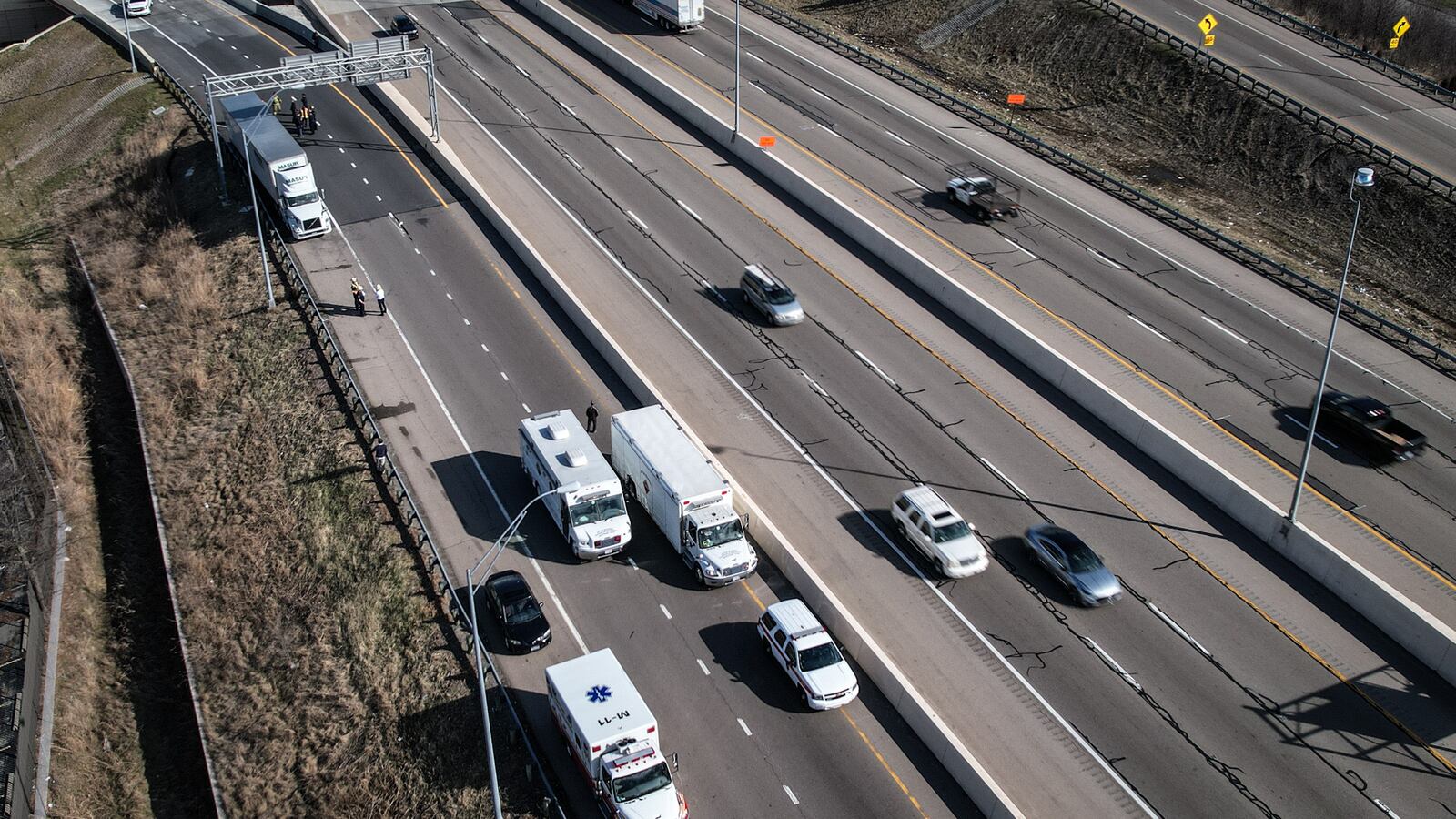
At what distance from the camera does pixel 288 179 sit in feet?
167

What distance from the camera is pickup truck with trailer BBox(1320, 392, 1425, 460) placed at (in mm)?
37594

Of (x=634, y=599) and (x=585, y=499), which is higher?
(x=585, y=499)

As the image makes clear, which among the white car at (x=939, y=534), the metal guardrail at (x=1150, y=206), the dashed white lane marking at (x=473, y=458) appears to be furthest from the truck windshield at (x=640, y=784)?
the metal guardrail at (x=1150, y=206)

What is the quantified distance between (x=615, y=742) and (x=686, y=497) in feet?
28.7

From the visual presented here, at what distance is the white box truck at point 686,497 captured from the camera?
107 feet

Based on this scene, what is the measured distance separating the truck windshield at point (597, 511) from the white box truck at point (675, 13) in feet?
163

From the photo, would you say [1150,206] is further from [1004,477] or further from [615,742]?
[615,742]

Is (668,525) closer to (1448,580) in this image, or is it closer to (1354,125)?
(1448,580)

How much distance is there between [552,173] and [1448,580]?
1684 inches

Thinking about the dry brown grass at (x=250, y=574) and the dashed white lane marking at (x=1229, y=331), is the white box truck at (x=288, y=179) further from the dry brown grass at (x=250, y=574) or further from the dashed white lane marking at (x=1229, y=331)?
the dashed white lane marking at (x=1229, y=331)

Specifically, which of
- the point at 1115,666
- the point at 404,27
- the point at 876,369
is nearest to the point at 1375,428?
the point at 1115,666

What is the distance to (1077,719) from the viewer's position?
29047 mm

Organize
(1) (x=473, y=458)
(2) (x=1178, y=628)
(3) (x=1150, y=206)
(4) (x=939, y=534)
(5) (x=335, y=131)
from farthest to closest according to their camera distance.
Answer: (5) (x=335, y=131), (3) (x=1150, y=206), (1) (x=473, y=458), (4) (x=939, y=534), (2) (x=1178, y=628)

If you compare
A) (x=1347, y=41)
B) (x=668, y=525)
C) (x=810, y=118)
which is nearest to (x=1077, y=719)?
(x=668, y=525)
